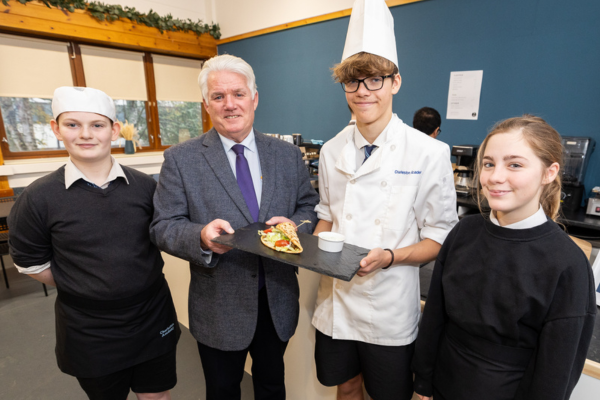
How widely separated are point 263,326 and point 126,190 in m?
0.79

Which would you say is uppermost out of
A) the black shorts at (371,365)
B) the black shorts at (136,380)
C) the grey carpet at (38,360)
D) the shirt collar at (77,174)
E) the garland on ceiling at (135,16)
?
the garland on ceiling at (135,16)

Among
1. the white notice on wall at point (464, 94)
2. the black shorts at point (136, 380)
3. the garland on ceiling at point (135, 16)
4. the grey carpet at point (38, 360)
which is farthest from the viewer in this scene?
the garland on ceiling at point (135, 16)

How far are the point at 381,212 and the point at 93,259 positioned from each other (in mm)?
1095

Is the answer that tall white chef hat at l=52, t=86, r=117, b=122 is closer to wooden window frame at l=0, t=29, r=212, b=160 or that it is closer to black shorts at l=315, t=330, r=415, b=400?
black shorts at l=315, t=330, r=415, b=400

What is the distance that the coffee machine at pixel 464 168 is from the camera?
2.87 meters

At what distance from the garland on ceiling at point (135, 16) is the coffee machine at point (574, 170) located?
17.2 feet

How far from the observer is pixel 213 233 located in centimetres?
111

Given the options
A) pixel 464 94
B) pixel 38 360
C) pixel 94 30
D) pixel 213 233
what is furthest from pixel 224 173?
pixel 94 30

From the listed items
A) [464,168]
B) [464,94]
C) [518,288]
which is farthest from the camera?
[464,94]

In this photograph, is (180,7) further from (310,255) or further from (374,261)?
(374,261)

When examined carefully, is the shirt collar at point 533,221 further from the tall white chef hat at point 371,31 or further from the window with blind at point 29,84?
the window with blind at point 29,84

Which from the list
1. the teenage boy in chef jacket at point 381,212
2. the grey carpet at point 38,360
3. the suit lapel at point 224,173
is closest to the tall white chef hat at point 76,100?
the suit lapel at point 224,173

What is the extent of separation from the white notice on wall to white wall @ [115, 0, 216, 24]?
435 cm

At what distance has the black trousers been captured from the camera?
1342 millimetres
